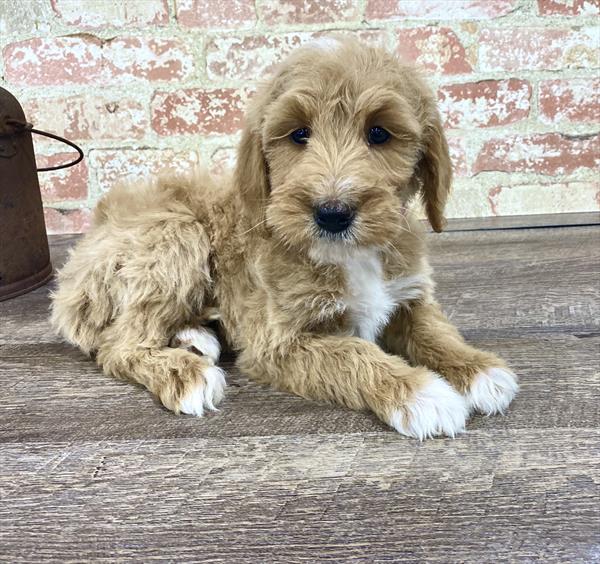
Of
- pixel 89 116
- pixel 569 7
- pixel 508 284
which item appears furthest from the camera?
pixel 89 116

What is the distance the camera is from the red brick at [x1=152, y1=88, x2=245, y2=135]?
2.80m

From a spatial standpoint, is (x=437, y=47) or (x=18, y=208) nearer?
(x=18, y=208)

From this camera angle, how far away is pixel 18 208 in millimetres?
2127

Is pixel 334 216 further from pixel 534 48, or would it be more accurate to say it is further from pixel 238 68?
pixel 534 48

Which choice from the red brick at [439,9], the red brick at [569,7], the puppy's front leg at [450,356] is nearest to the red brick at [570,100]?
the red brick at [569,7]

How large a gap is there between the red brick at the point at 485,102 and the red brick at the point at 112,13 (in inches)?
54.2

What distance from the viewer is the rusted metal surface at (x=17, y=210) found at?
6.74ft

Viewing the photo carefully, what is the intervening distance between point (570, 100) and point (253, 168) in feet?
6.73

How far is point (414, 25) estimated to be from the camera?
2.76 meters

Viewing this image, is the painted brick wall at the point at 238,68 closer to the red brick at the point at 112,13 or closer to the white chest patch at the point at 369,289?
the red brick at the point at 112,13

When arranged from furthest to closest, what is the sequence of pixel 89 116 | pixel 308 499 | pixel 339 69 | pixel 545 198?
pixel 545 198 < pixel 89 116 < pixel 339 69 < pixel 308 499

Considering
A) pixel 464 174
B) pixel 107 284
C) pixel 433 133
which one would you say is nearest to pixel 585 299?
pixel 433 133

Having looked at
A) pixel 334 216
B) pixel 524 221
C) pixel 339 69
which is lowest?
pixel 524 221

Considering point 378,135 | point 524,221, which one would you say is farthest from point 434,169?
point 524,221
